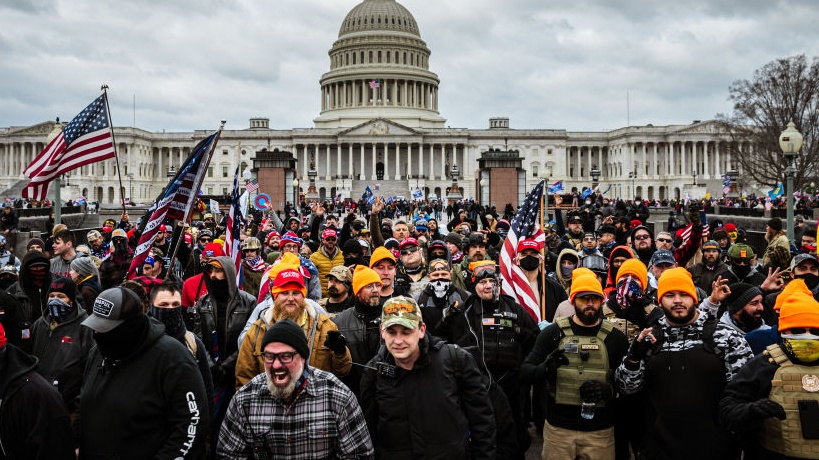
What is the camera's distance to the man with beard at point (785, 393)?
4.39 m

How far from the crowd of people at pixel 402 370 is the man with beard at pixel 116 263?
143 cm

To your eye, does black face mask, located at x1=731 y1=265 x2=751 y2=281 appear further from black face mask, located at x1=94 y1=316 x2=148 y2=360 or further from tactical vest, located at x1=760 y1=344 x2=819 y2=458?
A: black face mask, located at x1=94 y1=316 x2=148 y2=360

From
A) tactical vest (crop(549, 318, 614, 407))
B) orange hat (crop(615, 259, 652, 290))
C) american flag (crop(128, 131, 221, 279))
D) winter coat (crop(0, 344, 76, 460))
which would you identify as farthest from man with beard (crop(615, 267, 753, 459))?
american flag (crop(128, 131, 221, 279))

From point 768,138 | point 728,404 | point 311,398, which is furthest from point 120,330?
point 768,138

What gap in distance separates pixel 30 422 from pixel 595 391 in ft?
11.5

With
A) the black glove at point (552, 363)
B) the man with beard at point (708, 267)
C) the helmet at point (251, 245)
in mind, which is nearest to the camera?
the black glove at point (552, 363)

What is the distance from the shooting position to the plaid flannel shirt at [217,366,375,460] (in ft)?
13.6

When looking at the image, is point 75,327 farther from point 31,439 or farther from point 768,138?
point 768,138

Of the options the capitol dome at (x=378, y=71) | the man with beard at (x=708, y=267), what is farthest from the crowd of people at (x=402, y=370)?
the capitol dome at (x=378, y=71)

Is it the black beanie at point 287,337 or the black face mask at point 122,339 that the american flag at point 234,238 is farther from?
the black beanie at point 287,337

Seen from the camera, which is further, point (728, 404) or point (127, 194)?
point (127, 194)

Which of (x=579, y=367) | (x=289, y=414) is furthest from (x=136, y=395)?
(x=579, y=367)

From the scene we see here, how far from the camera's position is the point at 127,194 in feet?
335

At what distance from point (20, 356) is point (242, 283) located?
16.6ft
